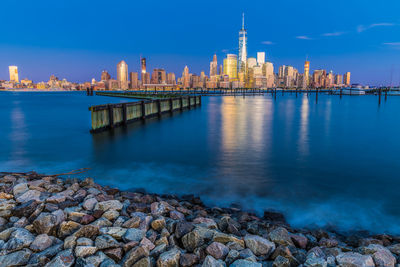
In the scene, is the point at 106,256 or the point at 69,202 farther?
the point at 69,202

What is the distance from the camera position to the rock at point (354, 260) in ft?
15.5

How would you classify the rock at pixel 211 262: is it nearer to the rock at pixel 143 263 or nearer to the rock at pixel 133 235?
the rock at pixel 143 263

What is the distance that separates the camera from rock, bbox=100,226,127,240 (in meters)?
5.53

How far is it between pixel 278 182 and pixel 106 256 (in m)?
7.57

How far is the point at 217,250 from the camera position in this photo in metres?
5.08

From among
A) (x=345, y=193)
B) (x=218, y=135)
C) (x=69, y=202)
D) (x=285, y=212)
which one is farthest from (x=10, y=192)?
(x=218, y=135)

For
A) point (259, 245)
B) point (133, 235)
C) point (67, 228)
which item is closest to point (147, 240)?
point (133, 235)

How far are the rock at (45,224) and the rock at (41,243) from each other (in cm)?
28

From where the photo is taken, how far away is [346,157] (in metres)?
15.2

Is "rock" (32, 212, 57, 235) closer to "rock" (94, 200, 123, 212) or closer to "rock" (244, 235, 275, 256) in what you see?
"rock" (94, 200, 123, 212)

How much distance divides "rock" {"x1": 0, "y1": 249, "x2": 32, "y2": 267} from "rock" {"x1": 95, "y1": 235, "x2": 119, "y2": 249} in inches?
42.8

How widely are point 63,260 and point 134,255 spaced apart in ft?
3.60

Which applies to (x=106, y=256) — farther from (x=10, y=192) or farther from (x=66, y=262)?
(x=10, y=192)

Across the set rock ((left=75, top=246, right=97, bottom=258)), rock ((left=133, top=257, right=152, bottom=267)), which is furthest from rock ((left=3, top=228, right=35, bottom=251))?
rock ((left=133, top=257, right=152, bottom=267))
